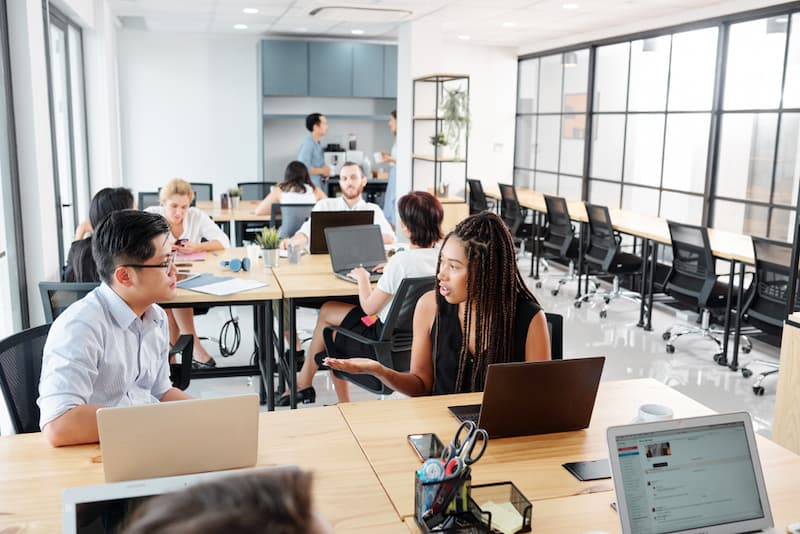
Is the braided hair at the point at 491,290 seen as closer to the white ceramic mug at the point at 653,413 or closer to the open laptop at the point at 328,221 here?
the white ceramic mug at the point at 653,413

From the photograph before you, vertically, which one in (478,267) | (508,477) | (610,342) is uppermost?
(478,267)

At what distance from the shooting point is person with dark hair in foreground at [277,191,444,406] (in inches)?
129

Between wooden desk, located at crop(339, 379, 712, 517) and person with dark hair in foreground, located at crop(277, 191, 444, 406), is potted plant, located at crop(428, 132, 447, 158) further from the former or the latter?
wooden desk, located at crop(339, 379, 712, 517)

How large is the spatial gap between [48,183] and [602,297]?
4.52 metres

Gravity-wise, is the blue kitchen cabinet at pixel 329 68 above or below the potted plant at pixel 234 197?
above

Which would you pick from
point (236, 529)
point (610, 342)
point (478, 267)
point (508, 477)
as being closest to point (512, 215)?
point (610, 342)

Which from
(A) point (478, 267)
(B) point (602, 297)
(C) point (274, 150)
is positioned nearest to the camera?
(A) point (478, 267)

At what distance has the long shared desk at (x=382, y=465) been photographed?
1.49m

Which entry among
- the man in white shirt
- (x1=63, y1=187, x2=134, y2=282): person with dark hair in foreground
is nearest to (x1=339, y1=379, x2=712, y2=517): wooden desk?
(x1=63, y1=187, x2=134, y2=282): person with dark hair in foreground

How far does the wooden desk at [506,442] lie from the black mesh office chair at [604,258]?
3.70 metres

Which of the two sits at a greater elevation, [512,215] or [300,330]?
[512,215]

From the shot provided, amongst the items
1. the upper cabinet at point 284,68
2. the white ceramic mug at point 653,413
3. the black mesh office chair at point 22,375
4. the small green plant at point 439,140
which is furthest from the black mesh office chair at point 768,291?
the upper cabinet at point 284,68

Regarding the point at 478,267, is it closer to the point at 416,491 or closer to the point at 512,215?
the point at 416,491

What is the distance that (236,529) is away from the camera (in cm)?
Result: 50
